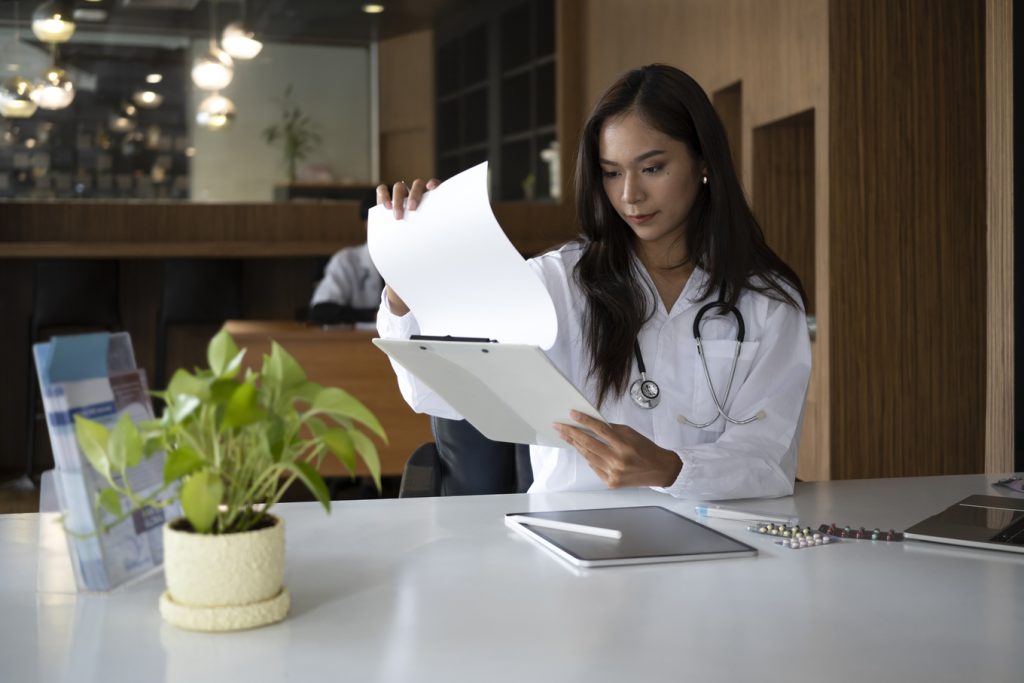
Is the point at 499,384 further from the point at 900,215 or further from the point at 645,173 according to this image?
the point at 900,215

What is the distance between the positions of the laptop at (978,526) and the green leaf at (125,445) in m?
0.93

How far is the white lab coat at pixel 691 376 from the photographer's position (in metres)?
1.79

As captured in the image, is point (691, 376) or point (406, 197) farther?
point (691, 376)

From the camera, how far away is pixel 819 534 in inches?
53.5

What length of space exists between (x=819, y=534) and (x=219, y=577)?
75cm

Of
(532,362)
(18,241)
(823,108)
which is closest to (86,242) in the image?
(18,241)

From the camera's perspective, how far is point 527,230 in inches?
277

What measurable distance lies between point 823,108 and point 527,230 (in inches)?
129

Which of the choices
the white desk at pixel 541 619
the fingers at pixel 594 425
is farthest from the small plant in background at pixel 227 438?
the fingers at pixel 594 425

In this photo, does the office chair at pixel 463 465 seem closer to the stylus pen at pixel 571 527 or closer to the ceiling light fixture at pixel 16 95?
the stylus pen at pixel 571 527

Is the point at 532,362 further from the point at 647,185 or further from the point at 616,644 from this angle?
the point at 647,185

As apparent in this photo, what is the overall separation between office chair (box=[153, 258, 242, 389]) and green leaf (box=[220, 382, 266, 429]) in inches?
214

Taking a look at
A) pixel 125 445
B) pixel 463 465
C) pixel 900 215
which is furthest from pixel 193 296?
pixel 125 445

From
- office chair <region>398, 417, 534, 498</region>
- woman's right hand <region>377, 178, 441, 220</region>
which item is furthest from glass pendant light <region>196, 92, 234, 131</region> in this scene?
woman's right hand <region>377, 178, 441, 220</region>
